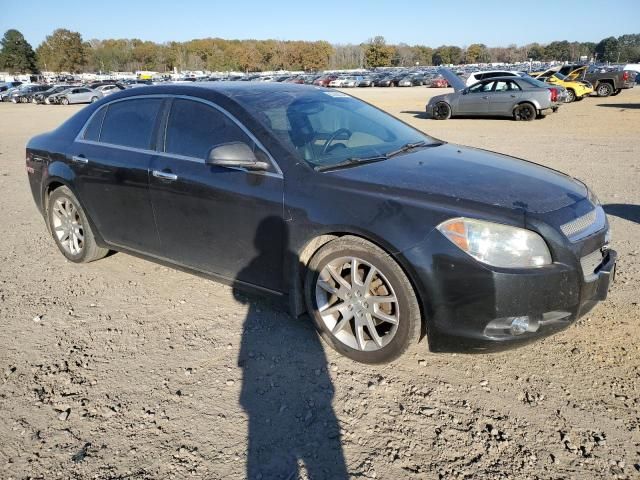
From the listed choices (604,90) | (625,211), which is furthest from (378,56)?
(625,211)

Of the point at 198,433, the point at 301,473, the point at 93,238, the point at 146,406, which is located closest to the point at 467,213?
the point at 301,473

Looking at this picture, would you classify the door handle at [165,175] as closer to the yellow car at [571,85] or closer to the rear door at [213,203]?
the rear door at [213,203]

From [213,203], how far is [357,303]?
Result: 125 centimetres

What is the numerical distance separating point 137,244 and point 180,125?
1.08m

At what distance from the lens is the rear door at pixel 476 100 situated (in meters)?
18.3

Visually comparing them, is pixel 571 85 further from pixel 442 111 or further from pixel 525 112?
pixel 442 111

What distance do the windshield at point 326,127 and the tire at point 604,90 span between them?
28.3 metres

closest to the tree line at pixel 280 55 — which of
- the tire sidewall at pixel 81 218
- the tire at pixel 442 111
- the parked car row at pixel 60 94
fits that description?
the parked car row at pixel 60 94

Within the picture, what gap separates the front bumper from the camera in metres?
2.70

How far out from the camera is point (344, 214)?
3.04m

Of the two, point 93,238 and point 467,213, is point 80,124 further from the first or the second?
point 467,213

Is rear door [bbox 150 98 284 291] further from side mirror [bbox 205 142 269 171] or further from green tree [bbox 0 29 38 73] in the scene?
green tree [bbox 0 29 38 73]

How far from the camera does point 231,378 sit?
3.08m

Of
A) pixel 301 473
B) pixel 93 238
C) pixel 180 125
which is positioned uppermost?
pixel 180 125
